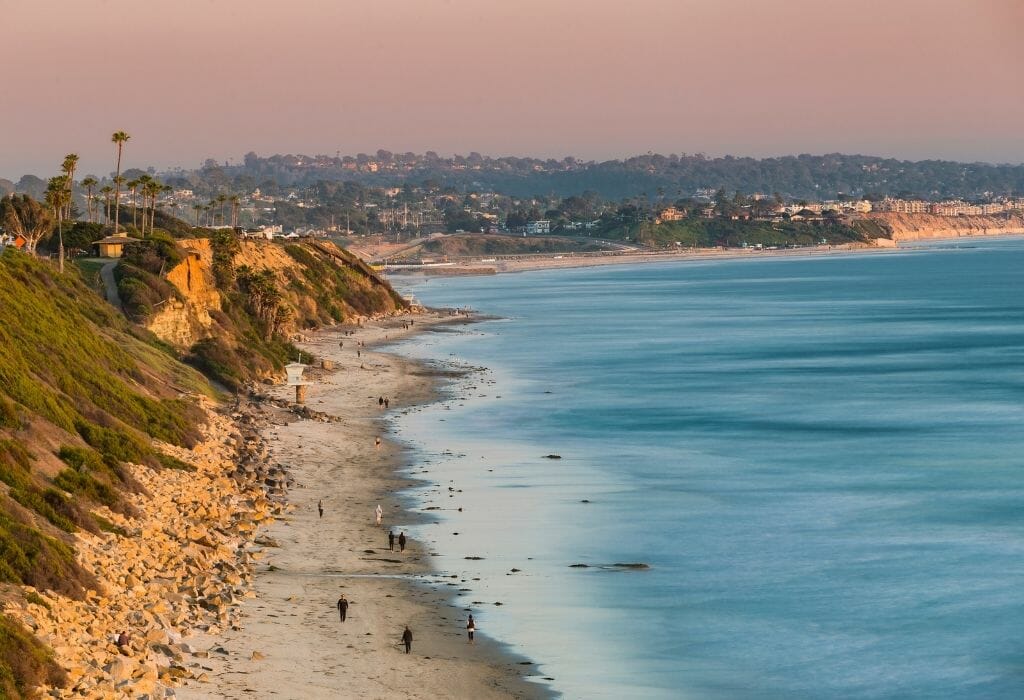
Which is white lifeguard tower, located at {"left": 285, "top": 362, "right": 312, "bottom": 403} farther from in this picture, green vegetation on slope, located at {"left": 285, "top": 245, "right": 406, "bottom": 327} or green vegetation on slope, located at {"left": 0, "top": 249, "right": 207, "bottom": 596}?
green vegetation on slope, located at {"left": 285, "top": 245, "right": 406, "bottom": 327}

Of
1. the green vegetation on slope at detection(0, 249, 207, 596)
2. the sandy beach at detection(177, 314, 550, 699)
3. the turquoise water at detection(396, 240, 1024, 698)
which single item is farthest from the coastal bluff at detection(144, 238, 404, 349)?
the sandy beach at detection(177, 314, 550, 699)

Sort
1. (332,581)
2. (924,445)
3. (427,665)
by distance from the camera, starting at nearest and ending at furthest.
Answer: (427,665)
(332,581)
(924,445)

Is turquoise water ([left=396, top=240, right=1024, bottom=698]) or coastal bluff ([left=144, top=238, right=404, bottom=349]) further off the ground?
coastal bluff ([left=144, top=238, right=404, bottom=349])

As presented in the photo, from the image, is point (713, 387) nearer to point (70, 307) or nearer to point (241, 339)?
point (241, 339)

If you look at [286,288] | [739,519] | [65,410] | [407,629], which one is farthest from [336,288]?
[407,629]

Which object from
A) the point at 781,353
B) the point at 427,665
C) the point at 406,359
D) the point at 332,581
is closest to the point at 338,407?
the point at 406,359

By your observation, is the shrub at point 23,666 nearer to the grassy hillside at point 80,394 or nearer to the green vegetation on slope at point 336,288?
the grassy hillside at point 80,394
